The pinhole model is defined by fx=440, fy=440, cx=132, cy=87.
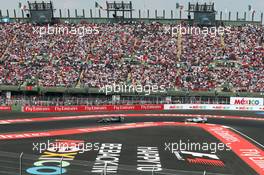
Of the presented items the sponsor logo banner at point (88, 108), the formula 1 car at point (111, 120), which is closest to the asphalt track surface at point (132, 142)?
the formula 1 car at point (111, 120)

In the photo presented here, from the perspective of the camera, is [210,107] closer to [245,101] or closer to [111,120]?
[245,101]

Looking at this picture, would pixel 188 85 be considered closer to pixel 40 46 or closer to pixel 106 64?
pixel 106 64

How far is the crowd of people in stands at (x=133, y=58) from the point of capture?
61594 mm

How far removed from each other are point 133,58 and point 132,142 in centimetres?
3705

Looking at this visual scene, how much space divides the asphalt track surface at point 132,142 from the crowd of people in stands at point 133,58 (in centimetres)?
1256

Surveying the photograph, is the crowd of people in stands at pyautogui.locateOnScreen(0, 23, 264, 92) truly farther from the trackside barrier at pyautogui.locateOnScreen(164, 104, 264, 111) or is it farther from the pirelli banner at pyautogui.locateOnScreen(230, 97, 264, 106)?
the trackside barrier at pyautogui.locateOnScreen(164, 104, 264, 111)

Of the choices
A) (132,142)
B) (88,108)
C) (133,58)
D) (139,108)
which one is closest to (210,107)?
(139,108)

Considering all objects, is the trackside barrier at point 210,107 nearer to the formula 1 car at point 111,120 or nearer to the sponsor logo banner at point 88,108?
the sponsor logo banner at point 88,108

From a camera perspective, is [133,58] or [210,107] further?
[133,58]

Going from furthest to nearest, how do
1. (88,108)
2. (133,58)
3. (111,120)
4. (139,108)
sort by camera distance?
1. (133,58)
2. (139,108)
3. (88,108)
4. (111,120)

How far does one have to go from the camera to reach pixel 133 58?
224 ft

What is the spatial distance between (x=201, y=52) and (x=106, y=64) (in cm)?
1531

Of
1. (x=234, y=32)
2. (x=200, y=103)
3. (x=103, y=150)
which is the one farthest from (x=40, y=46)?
(x=103, y=150)

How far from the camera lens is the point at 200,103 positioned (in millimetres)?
59531
